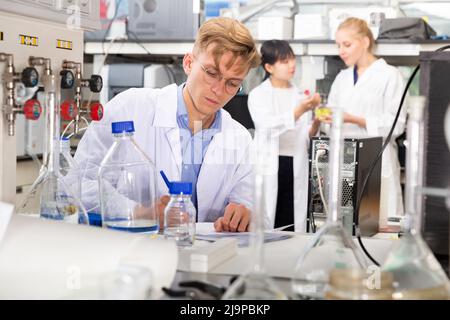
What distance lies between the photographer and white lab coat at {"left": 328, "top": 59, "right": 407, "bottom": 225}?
3791 mm

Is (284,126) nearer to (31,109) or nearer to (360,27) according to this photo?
(360,27)

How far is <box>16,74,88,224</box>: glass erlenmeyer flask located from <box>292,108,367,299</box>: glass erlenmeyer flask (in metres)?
0.49

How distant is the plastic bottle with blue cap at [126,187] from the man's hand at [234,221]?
6.3 inches

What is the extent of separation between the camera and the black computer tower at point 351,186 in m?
2.01

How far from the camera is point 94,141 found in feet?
6.87

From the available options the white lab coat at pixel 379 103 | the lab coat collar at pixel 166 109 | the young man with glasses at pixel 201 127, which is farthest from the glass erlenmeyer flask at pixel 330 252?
the white lab coat at pixel 379 103

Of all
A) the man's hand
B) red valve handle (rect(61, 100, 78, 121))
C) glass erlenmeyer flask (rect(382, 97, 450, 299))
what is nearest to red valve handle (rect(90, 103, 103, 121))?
red valve handle (rect(61, 100, 78, 121))

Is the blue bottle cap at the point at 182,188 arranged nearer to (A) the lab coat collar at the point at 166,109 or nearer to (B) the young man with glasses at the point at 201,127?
(B) the young man with glasses at the point at 201,127

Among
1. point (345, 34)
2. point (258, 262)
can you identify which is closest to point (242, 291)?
point (258, 262)

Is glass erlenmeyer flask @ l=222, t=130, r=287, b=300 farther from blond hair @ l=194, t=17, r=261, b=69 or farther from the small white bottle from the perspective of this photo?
blond hair @ l=194, t=17, r=261, b=69

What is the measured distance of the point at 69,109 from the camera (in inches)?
51.3

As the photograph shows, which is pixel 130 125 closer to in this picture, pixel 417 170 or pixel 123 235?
pixel 123 235

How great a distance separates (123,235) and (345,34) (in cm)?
319


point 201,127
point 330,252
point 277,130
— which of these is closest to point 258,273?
point 330,252
